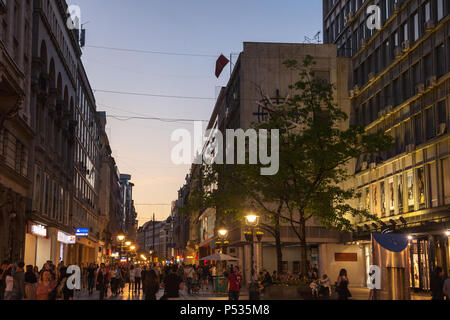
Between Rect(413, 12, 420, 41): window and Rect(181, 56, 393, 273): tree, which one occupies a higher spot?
Rect(413, 12, 420, 41): window

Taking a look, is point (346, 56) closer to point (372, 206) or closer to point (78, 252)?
point (372, 206)

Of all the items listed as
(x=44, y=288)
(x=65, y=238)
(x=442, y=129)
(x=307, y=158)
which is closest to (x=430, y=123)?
(x=442, y=129)

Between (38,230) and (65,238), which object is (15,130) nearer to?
(38,230)

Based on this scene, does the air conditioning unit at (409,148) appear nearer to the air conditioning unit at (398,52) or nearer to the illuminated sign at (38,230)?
the air conditioning unit at (398,52)

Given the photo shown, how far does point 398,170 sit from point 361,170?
8685 millimetres

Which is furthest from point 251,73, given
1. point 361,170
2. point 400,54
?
point 400,54

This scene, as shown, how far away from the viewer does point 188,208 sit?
38.7 m

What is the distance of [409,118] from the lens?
42656 mm

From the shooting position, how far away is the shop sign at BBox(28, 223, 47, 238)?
3675 centimetres

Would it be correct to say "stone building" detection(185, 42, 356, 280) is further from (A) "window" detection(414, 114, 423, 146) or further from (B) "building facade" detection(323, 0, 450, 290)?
(A) "window" detection(414, 114, 423, 146)

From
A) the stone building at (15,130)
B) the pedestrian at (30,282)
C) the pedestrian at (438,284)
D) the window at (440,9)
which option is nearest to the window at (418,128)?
the window at (440,9)

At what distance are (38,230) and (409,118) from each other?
946 inches

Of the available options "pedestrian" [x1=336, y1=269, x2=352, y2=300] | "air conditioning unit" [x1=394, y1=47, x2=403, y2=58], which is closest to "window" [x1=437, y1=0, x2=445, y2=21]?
"air conditioning unit" [x1=394, y1=47, x2=403, y2=58]

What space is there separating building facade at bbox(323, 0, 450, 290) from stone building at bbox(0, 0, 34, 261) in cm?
2221
